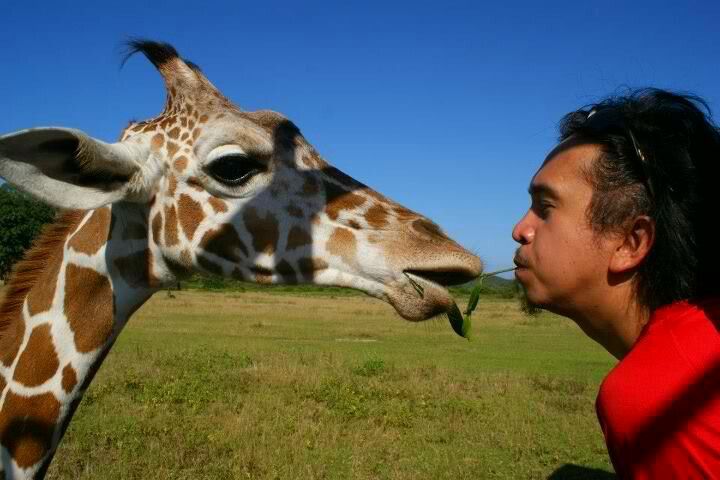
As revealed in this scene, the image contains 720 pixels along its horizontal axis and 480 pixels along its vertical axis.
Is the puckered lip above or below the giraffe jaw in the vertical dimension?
above

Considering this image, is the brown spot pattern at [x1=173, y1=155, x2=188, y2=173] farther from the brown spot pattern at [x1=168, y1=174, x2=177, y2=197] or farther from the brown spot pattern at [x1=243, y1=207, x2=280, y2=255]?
the brown spot pattern at [x1=243, y1=207, x2=280, y2=255]

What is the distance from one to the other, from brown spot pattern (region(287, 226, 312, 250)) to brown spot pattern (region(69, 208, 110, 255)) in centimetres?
115

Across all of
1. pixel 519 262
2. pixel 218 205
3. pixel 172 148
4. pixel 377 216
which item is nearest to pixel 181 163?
pixel 172 148

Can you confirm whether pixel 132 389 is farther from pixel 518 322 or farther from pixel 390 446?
pixel 518 322

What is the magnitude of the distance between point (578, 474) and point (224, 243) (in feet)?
20.5

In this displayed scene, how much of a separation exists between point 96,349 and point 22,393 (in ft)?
1.47

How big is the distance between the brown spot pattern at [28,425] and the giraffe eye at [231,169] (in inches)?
62.9

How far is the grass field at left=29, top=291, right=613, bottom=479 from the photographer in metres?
7.41

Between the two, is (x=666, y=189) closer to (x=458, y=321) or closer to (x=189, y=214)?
(x=458, y=321)

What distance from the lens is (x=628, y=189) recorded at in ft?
5.84

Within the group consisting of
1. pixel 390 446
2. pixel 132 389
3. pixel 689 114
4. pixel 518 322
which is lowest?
pixel 518 322

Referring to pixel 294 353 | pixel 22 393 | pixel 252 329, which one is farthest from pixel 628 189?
pixel 252 329

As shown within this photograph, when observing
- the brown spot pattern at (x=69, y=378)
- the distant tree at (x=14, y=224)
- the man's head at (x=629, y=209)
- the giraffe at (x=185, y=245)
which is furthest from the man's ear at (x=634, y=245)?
the distant tree at (x=14, y=224)

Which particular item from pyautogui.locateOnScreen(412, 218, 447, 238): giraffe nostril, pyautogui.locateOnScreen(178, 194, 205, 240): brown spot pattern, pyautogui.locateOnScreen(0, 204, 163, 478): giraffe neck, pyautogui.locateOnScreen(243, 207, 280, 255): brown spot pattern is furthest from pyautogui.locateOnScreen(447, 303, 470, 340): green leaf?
pyautogui.locateOnScreen(0, 204, 163, 478): giraffe neck
